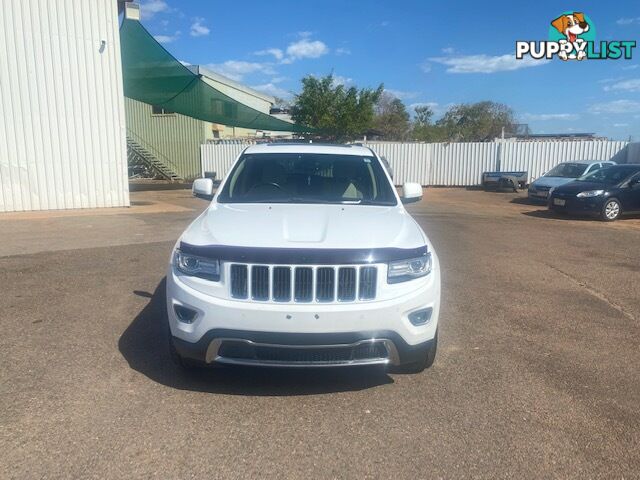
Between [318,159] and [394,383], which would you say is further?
[318,159]

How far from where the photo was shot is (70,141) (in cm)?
1342

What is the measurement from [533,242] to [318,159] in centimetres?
629

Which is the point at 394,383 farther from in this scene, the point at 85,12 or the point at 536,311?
the point at 85,12

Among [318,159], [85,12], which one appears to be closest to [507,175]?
[85,12]

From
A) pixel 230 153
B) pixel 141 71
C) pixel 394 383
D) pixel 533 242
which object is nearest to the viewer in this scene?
pixel 394 383

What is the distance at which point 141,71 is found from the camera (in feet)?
51.7

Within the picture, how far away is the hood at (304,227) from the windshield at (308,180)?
0.36 meters

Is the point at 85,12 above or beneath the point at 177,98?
above

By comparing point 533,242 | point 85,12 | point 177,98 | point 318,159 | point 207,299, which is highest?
point 85,12

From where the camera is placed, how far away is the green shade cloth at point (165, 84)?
14.7 metres

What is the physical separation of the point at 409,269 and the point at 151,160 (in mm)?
27359

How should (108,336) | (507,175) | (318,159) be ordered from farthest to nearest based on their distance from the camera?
1. (507,175)
2. (318,159)
3. (108,336)

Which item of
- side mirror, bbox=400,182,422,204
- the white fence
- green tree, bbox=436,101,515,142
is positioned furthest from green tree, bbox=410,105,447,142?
side mirror, bbox=400,182,422,204

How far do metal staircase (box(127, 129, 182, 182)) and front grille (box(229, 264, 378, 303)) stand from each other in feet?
86.1
